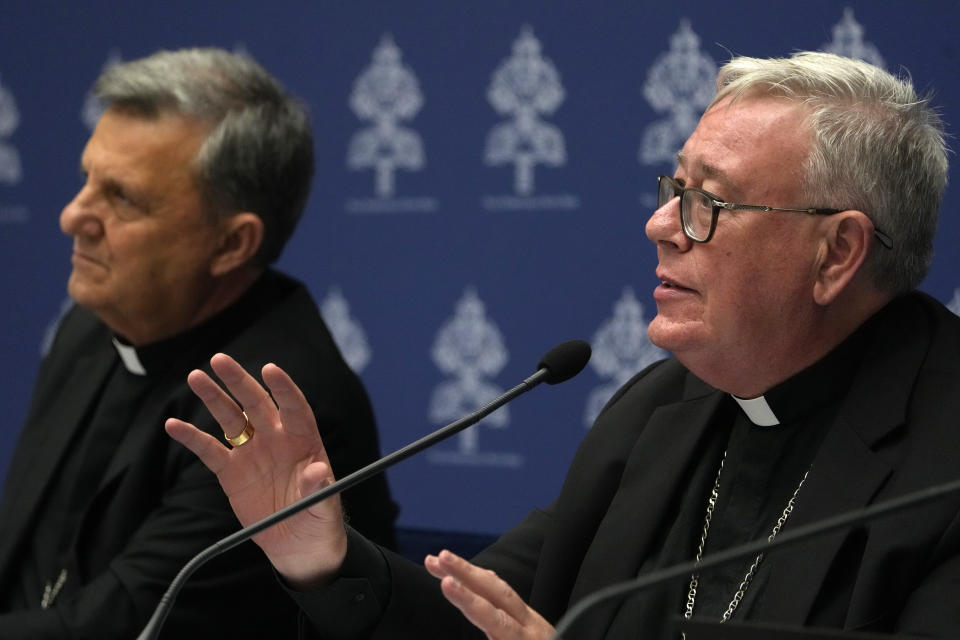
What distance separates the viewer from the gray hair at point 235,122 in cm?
296

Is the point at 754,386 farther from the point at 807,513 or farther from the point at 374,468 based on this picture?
the point at 374,468

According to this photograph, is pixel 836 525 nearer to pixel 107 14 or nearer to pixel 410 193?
pixel 410 193

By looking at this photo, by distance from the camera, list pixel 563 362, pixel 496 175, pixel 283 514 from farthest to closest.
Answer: pixel 496 175 < pixel 563 362 < pixel 283 514

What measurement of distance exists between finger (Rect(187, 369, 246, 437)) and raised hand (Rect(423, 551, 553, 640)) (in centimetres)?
39

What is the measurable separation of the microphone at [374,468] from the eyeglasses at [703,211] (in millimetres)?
287

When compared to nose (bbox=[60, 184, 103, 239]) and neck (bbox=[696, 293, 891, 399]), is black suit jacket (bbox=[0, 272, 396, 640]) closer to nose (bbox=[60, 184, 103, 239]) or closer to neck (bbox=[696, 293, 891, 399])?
nose (bbox=[60, 184, 103, 239])

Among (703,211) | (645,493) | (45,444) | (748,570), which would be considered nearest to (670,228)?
(703,211)

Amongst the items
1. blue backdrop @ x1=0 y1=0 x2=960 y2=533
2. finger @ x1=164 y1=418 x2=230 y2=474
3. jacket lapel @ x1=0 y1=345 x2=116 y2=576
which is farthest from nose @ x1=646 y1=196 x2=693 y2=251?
jacket lapel @ x1=0 y1=345 x2=116 y2=576

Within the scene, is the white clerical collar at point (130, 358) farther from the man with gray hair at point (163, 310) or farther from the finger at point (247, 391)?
the finger at point (247, 391)

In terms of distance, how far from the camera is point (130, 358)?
3025mm

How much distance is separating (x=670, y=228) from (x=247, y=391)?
2.29 feet

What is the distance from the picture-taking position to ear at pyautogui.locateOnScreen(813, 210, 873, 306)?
6.52ft

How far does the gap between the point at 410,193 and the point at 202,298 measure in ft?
2.26

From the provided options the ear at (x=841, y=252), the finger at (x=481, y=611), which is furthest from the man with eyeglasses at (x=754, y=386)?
the finger at (x=481, y=611)
